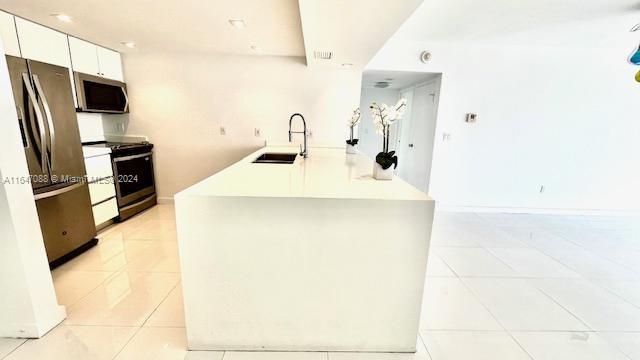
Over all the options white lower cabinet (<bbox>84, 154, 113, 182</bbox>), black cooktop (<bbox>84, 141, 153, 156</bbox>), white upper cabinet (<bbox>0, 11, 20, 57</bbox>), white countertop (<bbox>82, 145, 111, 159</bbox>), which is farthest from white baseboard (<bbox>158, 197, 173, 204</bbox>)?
white upper cabinet (<bbox>0, 11, 20, 57</bbox>)

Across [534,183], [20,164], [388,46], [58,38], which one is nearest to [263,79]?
[388,46]

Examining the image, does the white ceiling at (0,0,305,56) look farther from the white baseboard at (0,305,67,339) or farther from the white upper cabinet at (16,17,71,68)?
the white baseboard at (0,305,67,339)

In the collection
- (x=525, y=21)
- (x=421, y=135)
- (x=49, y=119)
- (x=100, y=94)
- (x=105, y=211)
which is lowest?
(x=105, y=211)

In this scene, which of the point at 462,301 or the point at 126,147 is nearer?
the point at 462,301

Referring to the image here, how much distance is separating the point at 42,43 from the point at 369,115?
18.2 feet

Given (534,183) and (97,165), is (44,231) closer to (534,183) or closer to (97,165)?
(97,165)

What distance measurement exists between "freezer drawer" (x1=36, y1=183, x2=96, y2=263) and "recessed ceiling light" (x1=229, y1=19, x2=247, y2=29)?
6.80 ft

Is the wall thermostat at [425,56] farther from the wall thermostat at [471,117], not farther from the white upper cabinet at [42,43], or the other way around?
the white upper cabinet at [42,43]

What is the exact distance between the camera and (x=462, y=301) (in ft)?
6.45

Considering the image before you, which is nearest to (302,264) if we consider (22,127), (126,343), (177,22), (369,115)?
(126,343)

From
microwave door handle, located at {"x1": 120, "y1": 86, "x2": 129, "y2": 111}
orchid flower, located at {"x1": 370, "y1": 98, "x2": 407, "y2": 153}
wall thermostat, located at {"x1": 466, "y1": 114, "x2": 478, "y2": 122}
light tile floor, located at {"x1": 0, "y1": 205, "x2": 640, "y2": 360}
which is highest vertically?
microwave door handle, located at {"x1": 120, "y1": 86, "x2": 129, "y2": 111}

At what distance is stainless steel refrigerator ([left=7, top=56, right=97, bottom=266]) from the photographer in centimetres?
201

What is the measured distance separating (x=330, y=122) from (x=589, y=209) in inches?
167

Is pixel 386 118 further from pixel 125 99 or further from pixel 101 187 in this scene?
pixel 125 99
